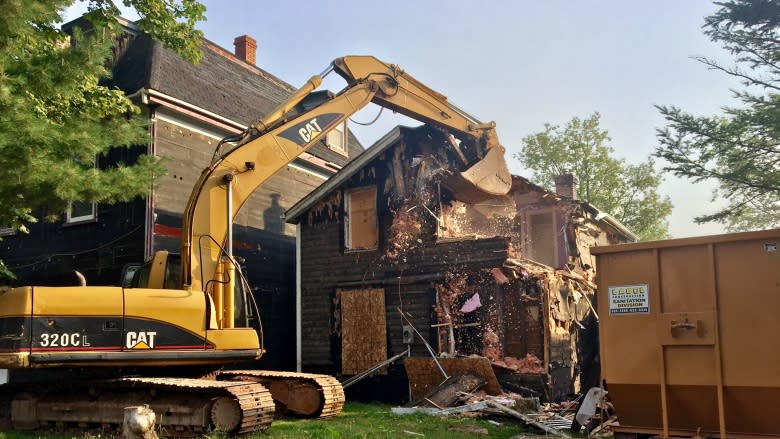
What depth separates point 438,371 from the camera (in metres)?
14.3

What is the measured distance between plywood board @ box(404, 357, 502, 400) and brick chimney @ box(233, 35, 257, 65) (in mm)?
13693

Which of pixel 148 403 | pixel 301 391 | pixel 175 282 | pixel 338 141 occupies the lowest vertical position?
pixel 301 391

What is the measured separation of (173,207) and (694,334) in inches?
474

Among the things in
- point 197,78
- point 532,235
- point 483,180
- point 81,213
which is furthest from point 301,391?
point 197,78

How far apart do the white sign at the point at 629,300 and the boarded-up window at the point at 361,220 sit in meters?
9.43

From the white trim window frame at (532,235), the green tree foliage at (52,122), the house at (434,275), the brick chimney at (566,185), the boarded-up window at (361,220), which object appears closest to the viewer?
the green tree foliage at (52,122)

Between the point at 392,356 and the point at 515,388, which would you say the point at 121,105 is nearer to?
the point at 392,356

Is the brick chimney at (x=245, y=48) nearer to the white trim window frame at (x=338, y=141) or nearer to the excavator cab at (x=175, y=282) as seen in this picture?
the white trim window frame at (x=338, y=141)

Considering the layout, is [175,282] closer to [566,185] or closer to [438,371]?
[438,371]

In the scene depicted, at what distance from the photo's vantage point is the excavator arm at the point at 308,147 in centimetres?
1016

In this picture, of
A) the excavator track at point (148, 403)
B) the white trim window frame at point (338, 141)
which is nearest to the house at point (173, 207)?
the white trim window frame at point (338, 141)

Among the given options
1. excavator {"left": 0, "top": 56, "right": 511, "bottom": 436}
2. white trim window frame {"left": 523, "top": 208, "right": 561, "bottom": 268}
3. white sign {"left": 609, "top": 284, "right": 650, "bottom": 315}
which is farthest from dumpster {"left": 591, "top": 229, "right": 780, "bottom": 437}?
white trim window frame {"left": 523, "top": 208, "right": 561, "bottom": 268}

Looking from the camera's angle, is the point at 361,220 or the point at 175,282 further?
the point at 361,220

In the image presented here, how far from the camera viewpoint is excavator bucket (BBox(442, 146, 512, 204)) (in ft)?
48.2
